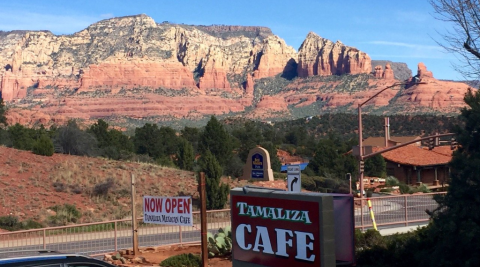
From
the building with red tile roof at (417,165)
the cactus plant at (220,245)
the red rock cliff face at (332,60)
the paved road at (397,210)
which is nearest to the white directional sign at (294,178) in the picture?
the cactus plant at (220,245)

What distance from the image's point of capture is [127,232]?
2084cm

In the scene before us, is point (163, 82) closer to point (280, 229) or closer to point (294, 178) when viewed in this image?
point (294, 178)

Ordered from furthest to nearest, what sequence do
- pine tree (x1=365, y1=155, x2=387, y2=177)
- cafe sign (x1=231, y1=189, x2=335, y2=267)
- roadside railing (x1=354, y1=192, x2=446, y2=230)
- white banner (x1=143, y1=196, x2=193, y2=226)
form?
pine tree (x1=365, y1=155, x2=387, y2=177)
roadside railing (x1=354, y1=192, x2=446, y2=230)
white banner (x1=143, y1=196, x2=193, y2=226)
cafe sign (x1=231, y1=189, x2=335, y2=267)

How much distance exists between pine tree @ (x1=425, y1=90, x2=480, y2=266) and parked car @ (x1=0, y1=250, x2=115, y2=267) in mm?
5163

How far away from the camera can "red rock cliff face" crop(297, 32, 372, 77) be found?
17800 cm

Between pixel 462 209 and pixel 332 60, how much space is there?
586ft

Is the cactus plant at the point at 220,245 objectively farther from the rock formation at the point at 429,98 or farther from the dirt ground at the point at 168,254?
the rock formation at the point at 429,98

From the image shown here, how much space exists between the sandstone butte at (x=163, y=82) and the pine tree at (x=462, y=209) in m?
138

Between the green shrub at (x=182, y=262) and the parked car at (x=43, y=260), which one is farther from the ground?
the parked car at (x=43, y=260)

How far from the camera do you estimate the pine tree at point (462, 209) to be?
9.31 meters

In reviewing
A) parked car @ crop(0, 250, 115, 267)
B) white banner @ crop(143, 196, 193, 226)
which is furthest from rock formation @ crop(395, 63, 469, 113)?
parked car @ crop(0, 250, 115, 267)

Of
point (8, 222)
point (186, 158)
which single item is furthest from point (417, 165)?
point (8, 222)

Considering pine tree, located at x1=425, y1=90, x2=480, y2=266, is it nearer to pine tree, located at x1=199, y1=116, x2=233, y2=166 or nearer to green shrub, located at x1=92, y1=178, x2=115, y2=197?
green shrub, located at x1=92, y1=178, x2=115, y2=197

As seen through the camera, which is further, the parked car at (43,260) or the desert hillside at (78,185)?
the desert hillside at (78,185)
